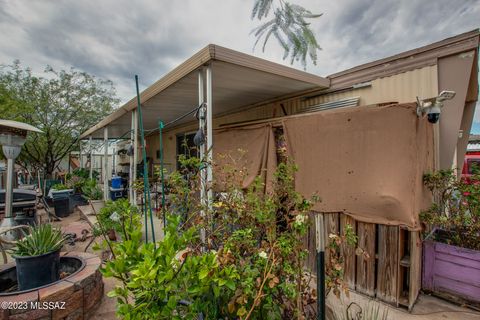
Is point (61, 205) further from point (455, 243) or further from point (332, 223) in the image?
point (455, 243)

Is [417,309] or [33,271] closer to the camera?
[33,271]

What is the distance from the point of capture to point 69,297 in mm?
2115

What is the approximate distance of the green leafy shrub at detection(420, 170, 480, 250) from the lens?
2432mm

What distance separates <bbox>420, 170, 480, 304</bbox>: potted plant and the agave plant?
146 inches

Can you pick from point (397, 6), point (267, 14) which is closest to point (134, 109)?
point (267, 14)

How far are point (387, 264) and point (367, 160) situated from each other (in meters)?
1.10

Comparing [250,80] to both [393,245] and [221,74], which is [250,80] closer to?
[221,74]

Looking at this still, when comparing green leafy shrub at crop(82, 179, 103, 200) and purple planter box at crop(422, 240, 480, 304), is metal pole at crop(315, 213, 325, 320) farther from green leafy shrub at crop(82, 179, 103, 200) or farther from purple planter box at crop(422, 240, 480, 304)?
green leafy shrub at crop(82, 179, 103, 200)

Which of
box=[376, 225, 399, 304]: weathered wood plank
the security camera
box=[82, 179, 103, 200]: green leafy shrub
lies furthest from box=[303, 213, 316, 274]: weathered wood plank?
box=[82, 179, 103, 200]: green leafy shrub

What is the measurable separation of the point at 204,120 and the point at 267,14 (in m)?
2.94

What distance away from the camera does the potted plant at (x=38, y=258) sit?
215cm

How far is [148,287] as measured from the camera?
1112 millimetres

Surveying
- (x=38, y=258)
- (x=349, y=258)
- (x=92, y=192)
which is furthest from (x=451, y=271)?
(x=92, y=192)

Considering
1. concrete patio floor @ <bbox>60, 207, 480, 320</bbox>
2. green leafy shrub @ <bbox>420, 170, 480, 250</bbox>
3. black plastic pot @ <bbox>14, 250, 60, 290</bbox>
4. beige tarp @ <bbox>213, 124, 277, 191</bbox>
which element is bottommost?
concrete patio floor @ <bbox>60, 207, 480, 320</bbox>
